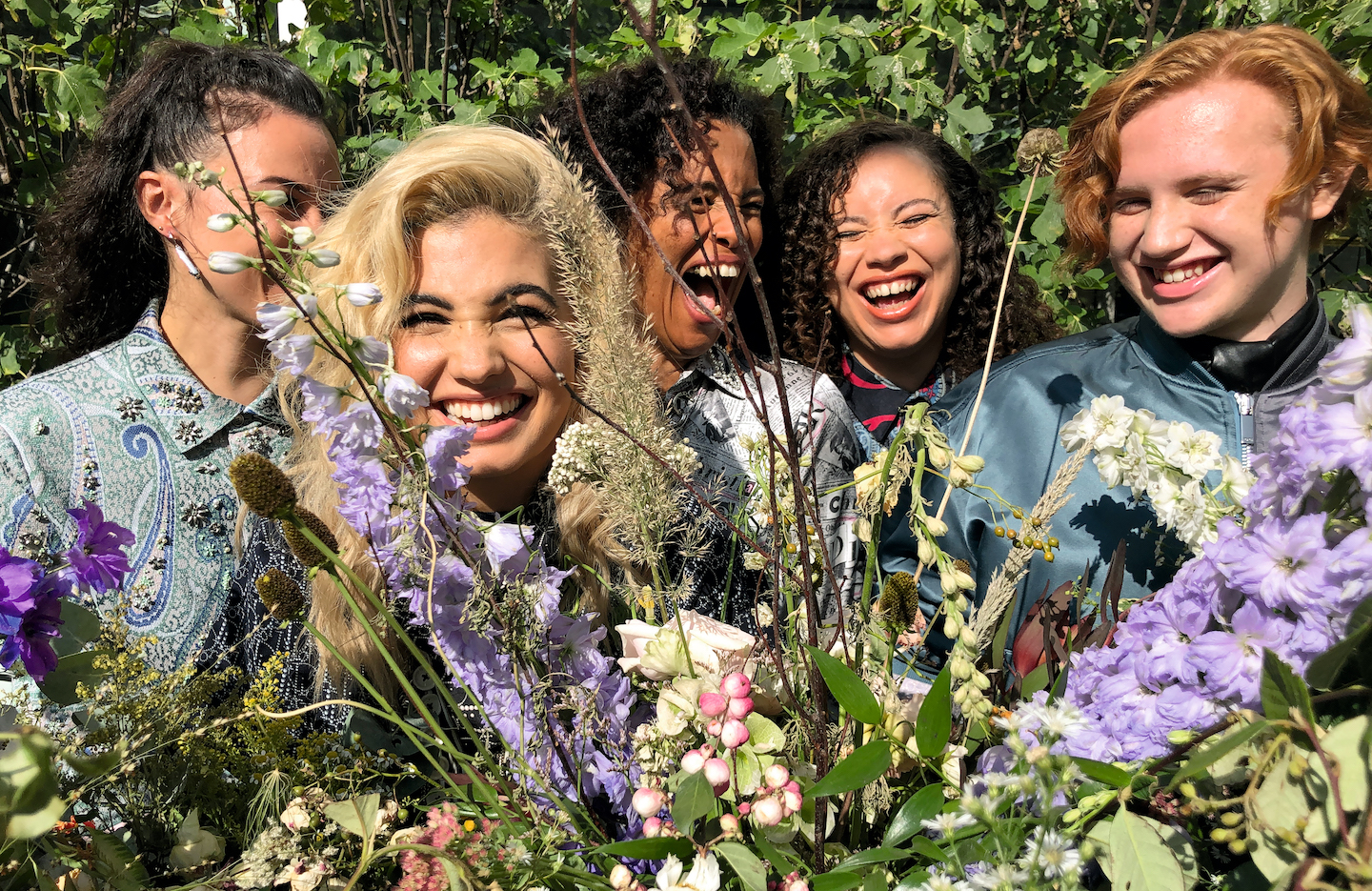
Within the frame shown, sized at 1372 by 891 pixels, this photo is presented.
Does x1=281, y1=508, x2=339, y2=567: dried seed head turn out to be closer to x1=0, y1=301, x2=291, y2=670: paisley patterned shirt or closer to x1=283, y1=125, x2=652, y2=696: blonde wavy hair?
x1=283, y1=125, x2=652, y2=696: blonde wavy hair

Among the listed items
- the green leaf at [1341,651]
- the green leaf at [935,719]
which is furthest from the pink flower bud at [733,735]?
the green leaf at [1341,651]

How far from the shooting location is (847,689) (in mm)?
724

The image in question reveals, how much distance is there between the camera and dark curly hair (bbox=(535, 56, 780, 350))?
81.9 inches

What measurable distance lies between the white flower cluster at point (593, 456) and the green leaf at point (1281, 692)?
431 mm

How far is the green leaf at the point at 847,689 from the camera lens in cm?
72

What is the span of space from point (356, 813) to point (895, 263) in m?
1.83

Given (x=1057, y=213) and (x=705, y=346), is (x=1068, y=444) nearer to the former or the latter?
(x=705, y=346)

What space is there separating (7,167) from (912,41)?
8.01ft

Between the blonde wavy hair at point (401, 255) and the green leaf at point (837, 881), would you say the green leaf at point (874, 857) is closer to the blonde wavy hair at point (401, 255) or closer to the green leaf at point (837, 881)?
the green leaf at point (837, 881)

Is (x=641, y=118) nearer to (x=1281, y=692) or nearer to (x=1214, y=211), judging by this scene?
(x=1214, y=211)

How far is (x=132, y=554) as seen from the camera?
176 centimetres

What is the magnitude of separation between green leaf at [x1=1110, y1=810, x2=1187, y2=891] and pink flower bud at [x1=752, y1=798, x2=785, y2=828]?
8.3 inches

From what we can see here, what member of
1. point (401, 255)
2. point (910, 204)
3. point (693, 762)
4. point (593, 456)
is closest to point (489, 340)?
point (401, 255)

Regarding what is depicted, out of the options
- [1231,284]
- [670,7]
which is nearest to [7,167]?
[670,7]
